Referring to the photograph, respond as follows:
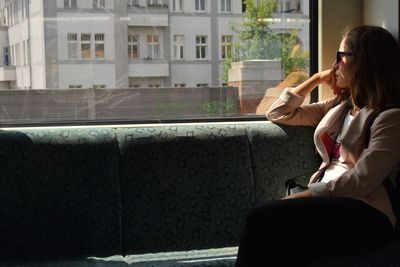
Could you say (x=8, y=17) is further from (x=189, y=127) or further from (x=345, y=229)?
(x=345, y=229)

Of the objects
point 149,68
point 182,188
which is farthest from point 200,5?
point 182,188

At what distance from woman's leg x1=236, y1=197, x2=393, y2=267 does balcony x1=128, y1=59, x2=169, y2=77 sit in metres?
1.33

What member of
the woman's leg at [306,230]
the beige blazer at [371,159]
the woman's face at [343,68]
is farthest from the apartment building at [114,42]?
the woman's leg at [306,230]

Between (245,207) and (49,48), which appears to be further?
(49,48)

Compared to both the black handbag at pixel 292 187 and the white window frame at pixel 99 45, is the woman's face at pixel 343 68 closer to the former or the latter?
the black handbag at pixel 292 187

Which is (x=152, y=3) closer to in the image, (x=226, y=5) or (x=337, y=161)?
(x=226, y=5)

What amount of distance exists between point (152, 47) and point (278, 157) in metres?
0.95

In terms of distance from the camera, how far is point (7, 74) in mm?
3064

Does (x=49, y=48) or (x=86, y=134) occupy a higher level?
(x=49, y=48)

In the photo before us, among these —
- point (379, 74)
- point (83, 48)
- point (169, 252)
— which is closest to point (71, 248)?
point (169, 252)

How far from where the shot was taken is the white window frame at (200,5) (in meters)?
3.18

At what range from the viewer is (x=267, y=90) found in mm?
3354

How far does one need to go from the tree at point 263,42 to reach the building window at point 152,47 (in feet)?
1.38

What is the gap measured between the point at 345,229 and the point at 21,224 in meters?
1.48
